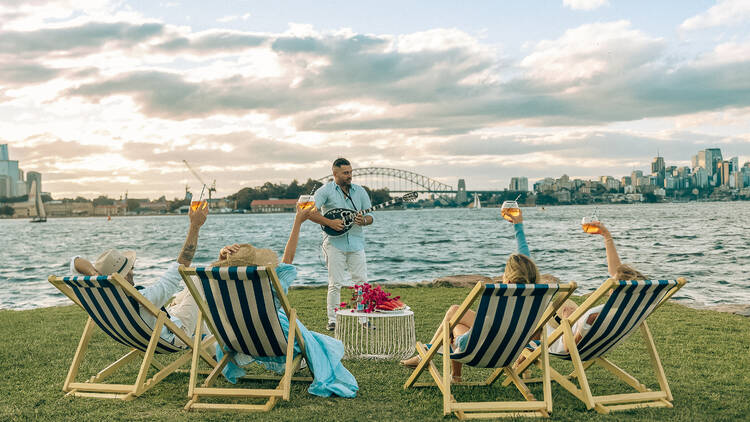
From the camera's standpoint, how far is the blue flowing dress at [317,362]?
408 cm

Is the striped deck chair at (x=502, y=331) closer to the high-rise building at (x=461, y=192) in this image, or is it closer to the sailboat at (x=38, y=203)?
the high-rise building at (x=461, y=192)

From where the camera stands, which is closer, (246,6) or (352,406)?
(352,406)

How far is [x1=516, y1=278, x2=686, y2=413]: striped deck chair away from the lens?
3602 mm

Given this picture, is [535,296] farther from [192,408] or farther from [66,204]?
[66,204]

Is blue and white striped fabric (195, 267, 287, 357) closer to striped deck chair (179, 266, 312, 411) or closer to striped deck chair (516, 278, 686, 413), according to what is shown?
striped deck chair (179, 266, 312, 411)

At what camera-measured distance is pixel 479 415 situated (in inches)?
144

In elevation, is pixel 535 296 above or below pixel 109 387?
above

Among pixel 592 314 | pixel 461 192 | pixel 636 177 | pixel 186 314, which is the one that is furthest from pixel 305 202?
pixel 636 177

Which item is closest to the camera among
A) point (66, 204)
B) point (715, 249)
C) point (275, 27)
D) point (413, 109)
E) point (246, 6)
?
point (246, 6)

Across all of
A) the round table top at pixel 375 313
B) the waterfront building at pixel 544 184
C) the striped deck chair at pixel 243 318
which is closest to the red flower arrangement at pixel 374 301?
the round table top at pixel 375 313

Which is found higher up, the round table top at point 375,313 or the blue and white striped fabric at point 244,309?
the blue and white striped fabric at point 244,309

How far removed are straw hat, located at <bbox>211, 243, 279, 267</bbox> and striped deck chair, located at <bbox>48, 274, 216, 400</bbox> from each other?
601mm

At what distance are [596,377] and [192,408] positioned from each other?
3.10 m

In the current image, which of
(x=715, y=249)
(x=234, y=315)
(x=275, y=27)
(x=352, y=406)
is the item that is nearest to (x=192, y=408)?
(x=234, y=315)
